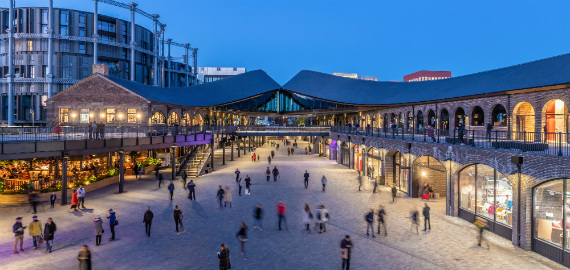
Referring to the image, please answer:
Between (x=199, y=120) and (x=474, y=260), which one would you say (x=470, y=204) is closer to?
(x=474, y=260)

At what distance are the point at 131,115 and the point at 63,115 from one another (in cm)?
660

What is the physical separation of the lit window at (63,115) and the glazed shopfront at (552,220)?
1485 inches

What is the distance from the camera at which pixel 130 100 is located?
113ft

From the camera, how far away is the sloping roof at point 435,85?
20434mm

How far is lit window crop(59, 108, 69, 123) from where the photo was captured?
Result: 34.4 metres

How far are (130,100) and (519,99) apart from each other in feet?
105

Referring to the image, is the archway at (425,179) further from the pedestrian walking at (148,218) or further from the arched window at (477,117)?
the pedestrian walking at (148,218)

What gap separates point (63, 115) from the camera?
3447 cm

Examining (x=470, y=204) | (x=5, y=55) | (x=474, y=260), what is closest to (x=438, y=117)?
(x=470, y=204)

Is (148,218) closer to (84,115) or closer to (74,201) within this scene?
(74,201)

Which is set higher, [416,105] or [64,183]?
[416,105]

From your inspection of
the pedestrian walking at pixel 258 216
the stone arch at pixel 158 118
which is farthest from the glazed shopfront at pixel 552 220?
the stone arch at pixel 158 118

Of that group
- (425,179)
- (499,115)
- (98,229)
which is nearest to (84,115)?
(98,229)

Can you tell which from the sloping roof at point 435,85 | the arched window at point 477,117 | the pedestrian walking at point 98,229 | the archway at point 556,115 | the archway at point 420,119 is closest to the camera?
the pedestrian walking at point 98,229
